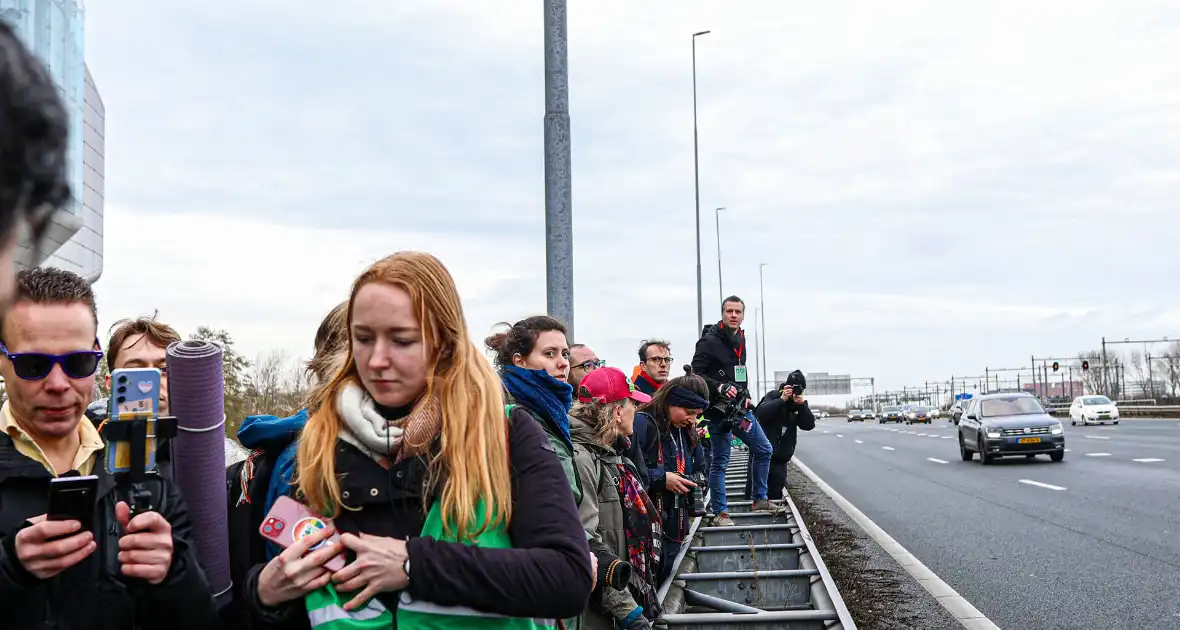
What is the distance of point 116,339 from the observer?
12.7 feet

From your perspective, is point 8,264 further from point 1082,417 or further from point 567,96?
point 1082,417

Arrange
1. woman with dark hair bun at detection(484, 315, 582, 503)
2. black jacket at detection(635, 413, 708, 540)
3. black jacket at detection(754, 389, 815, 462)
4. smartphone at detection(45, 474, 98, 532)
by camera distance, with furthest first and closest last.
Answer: black jacket at detection(754, 389, 815, 462), black jacket at detection(635, 413, 708, 540), woman with dark hair bun at detection(484, 315, 582, 503), smartphone at detection(45, 474, 98, 532)

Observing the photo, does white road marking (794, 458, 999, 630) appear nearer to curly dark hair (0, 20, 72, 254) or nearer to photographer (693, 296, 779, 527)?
photographer (693, 296, 779, 527)

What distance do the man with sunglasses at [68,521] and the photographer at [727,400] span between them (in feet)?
24.9

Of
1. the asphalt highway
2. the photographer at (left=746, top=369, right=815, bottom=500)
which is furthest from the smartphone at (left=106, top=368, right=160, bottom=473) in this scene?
the photographer at (left=746, top=369, right=815, bottom=500)

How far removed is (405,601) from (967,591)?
7418 mm

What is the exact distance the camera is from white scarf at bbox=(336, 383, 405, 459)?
229 cm

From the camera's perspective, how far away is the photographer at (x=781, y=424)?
1202cm

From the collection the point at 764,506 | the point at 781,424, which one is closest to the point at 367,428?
the point at 764,506

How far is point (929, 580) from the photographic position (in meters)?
8.73

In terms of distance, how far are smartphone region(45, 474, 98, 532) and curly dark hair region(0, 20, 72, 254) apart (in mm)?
1284

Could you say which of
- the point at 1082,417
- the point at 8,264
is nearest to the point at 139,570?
the point at 8,264

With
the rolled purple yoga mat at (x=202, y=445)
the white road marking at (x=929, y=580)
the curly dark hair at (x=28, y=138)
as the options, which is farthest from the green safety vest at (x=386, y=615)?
the white road marking at (x=929, y=580)

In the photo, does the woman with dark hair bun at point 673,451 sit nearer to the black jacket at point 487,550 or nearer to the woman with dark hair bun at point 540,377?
the woman with dark hair bun at point 540,377
